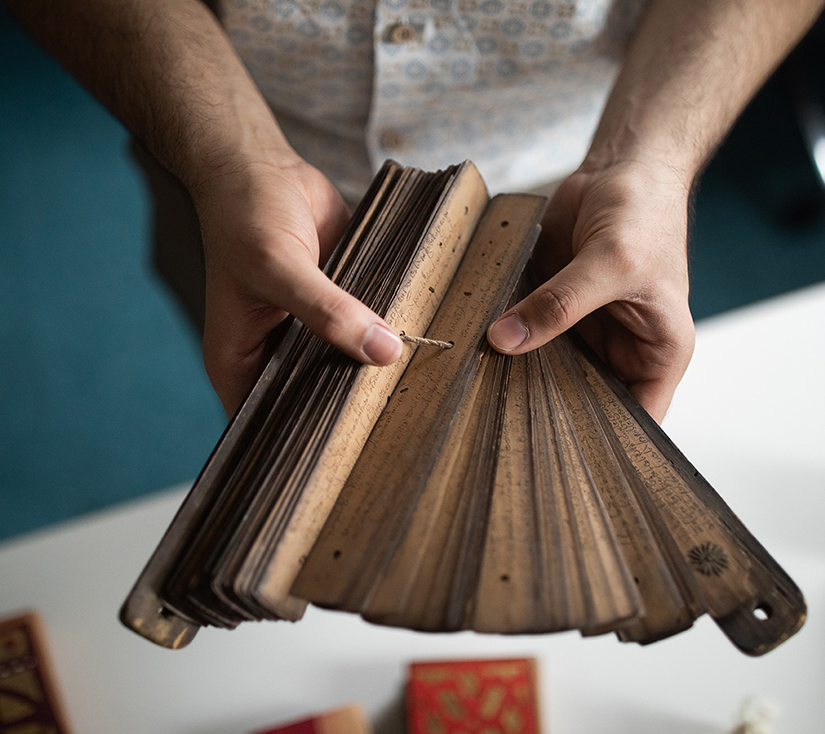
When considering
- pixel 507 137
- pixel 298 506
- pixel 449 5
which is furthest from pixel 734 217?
pixel 298 506

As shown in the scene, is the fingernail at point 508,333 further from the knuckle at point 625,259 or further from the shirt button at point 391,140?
the shirt button at point 391,140

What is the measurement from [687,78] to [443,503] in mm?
738

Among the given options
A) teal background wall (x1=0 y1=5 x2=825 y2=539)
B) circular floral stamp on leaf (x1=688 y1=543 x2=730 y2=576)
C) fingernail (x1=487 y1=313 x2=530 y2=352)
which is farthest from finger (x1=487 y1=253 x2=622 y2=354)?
teal background wall (x1=0 y1=5 x2=825 y2=539)

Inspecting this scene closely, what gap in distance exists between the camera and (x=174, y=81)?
88 centimetres

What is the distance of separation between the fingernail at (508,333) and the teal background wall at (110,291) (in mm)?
1718

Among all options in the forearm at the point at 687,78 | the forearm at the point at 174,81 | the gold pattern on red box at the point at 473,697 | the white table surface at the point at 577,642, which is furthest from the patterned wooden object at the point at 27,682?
the forearm at the point at 687,78

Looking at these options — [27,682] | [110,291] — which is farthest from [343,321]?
[110,291]

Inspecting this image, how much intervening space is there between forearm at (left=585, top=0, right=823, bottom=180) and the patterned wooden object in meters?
1.17

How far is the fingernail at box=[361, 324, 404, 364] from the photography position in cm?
59

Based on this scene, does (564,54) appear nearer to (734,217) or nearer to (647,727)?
(647,727)

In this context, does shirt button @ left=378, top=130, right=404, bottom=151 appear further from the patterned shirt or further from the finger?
the finger

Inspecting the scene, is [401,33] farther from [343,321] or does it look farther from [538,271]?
[343,321]

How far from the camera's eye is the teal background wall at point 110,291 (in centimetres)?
216

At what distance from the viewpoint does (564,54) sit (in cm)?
105
